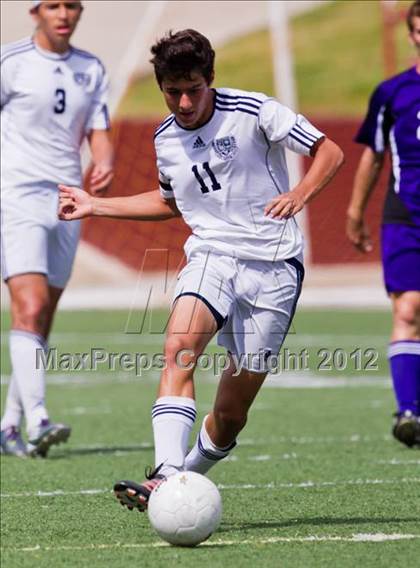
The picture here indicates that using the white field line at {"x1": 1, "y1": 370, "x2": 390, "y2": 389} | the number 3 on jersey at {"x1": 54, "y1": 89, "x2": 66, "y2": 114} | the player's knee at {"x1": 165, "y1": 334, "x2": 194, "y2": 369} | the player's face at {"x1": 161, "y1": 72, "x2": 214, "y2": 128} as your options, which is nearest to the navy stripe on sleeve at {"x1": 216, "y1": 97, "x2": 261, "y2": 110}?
the player's face at {"x1": 161, "y1": 72, "x2": 214, "y2": 128}

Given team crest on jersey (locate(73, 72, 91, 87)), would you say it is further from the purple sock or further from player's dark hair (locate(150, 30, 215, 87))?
player's dark hair (locate(150, 30, 215, 87))

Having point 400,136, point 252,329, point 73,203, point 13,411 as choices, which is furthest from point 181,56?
point 13,411

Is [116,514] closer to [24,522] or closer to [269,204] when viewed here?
[24,522]

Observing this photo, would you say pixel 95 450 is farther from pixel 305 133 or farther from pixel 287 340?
pixel 287 340

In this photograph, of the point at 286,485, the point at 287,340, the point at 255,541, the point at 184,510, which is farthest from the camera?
the point at 287,340

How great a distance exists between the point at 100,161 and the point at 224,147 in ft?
8.71

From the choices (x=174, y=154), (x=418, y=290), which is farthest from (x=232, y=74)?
(x=174, y=154)

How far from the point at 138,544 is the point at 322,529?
0.74 meters

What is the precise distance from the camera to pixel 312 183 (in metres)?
5.59

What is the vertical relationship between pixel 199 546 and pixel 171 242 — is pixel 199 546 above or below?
above

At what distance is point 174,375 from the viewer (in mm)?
5387

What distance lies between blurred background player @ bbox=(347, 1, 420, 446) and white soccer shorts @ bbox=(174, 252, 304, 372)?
242 centimetres

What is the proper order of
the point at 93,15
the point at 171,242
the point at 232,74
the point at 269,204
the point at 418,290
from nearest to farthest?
the point at 269,204 < the point at 418,290 < the point at 171,242 < the point at 93,15 < the point at 232,74

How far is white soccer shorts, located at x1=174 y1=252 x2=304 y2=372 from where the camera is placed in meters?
5.70
